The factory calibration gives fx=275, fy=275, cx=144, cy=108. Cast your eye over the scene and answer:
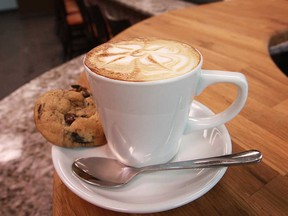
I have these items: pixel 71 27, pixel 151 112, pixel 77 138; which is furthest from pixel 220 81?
pixel 71 27

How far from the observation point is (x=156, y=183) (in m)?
0.39

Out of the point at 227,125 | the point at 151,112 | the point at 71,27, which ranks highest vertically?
the point at 151,112

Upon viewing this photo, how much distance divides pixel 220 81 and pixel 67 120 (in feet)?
0.78

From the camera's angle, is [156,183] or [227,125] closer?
[156,183]

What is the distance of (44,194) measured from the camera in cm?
57

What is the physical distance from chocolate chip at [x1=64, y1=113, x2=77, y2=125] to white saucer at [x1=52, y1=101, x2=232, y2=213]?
4 centimetres

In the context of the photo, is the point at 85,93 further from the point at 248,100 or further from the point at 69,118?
the point at 248,100

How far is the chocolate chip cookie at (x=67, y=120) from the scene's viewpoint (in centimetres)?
41

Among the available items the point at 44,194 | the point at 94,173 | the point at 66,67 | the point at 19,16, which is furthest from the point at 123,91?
the point at 19,16

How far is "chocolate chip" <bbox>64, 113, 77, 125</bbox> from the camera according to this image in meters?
0.43

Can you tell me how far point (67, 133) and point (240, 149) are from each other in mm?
281

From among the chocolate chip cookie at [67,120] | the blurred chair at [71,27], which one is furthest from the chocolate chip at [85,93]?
the blurred chair at [71,27]

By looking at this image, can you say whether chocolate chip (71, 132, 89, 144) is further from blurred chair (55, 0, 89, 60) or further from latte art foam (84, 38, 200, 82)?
blurred chair (55, 0, 89, 60)

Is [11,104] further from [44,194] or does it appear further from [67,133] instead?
[67,133]
